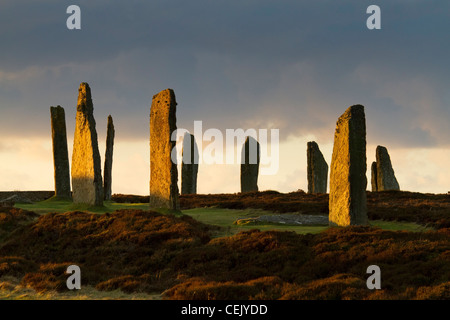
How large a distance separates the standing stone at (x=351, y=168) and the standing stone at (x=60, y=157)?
20390 mm

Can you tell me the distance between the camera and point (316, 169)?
46000 mm

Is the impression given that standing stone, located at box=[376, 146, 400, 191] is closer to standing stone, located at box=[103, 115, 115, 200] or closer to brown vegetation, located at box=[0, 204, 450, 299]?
standing stone, located at box=[103, 115, 115, 200]

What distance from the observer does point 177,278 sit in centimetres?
1606

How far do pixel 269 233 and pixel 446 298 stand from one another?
26.5 feet

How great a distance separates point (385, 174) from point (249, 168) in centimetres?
1128

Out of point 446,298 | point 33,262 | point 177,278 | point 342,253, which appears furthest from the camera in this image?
point 33,262

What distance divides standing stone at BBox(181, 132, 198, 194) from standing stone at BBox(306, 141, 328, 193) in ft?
31.7

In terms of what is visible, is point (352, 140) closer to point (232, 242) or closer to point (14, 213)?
point (232, 242)

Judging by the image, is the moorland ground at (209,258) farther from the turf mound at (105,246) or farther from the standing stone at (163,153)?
the standing stone at (163,153)

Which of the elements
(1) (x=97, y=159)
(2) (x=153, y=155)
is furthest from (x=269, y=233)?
(1) (x=97, y=159)

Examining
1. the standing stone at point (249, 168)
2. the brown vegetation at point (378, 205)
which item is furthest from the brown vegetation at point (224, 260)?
the standing stone at point (249, 168)

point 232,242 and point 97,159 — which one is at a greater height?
point 97,159

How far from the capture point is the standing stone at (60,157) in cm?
3616

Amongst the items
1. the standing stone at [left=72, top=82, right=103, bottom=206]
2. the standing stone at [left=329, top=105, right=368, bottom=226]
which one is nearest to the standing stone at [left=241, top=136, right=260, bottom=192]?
the standing stone at [left=72, top=82, right=103, bottom=206]
